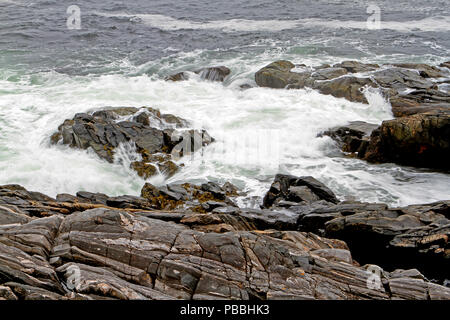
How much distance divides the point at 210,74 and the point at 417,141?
534 inches

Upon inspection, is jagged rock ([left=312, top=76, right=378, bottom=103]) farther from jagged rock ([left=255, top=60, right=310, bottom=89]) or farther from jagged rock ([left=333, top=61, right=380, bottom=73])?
jagged rock ([left=333, top=61, right=380, bottom=73])

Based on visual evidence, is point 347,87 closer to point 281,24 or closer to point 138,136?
point 138,136

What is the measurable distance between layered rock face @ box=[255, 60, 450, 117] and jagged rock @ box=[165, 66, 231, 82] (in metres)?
2.27

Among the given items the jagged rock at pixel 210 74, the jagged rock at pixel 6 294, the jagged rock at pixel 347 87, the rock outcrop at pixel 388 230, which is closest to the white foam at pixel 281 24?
the jagged rock at pixel 210 74

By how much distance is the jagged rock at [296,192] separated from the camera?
37.9 feet

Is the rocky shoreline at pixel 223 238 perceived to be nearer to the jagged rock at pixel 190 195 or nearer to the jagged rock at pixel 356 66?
the jagged rock at pixel 190 195

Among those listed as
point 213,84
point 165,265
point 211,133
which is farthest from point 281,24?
point 165,265

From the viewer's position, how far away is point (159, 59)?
26094 mm

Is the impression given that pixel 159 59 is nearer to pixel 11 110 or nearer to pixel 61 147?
pixel 11 110

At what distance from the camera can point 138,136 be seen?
1533 cm

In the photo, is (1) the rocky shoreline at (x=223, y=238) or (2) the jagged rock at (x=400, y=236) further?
(2) the jagged rock at (x=400, y=236)

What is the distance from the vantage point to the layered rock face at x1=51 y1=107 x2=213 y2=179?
14.4 m

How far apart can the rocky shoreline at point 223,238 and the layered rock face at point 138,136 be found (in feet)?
0.20
